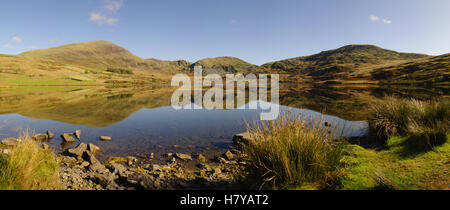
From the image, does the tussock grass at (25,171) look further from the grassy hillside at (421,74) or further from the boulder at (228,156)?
the grassy hillside at (421,74)

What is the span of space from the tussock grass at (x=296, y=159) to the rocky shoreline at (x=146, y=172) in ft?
2.98

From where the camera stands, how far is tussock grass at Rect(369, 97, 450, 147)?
21.0 ft

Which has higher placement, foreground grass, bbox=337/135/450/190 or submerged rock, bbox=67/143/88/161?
foreground grass, bbox=337/135/450/190

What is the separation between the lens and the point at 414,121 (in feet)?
24.2

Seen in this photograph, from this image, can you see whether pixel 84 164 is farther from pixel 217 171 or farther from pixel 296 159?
pixel 296 159

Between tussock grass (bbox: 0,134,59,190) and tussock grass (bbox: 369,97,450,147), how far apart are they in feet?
36.3

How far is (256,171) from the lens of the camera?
4664mm

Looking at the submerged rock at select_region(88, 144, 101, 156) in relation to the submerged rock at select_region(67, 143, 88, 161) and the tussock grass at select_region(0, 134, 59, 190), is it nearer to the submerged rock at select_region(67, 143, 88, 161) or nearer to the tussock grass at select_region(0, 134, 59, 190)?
the submerged rock at select_region(67, 143, 88, 161)

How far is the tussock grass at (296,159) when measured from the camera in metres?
4.07

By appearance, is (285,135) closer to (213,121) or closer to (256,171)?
(256,171)

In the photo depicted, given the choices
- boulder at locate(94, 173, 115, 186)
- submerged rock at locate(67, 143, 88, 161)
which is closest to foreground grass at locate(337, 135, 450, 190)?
boulder at locate(94, 173, 115, 186)

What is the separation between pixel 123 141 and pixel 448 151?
1475cm

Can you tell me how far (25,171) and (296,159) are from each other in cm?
592
